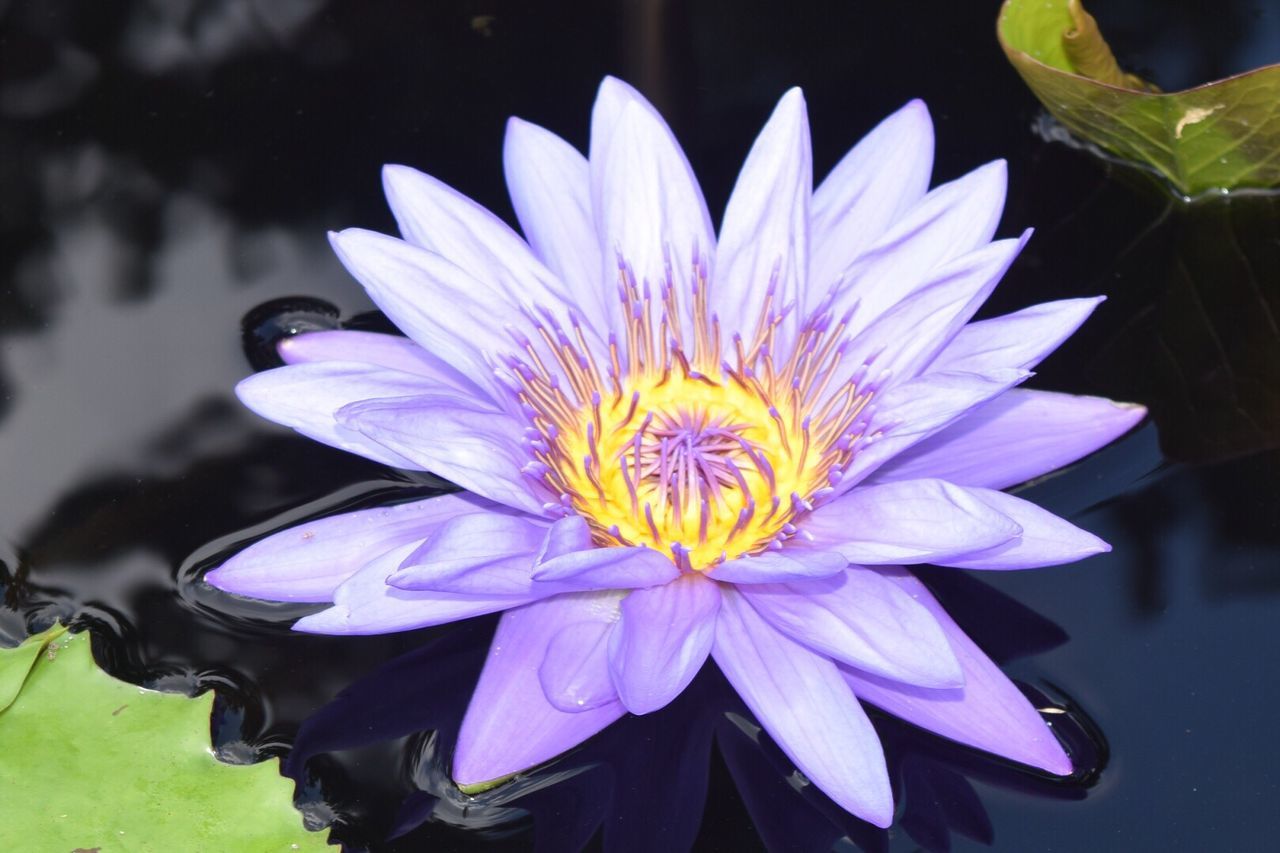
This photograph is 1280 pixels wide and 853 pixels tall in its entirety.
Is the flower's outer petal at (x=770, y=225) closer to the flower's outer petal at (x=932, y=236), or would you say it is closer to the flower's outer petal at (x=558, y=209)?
the flower's outer petal at (x=932, y=236)

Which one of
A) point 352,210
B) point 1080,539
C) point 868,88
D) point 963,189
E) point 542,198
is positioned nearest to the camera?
point 1080,539

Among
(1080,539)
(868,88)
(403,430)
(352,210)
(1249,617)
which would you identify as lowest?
(1249,617)

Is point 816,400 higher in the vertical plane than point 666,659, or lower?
higher

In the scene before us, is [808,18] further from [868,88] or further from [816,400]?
[816,400]

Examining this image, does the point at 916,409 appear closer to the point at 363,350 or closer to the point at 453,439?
the point at 453,439

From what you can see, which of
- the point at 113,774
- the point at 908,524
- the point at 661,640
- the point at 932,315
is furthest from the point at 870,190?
the point at 113,774

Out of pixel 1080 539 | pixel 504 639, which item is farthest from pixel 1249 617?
pixel 504 639

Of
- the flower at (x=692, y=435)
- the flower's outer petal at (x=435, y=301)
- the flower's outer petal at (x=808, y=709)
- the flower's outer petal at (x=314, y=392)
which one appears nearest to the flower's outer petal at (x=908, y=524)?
the flower at (x=692, y=435)
